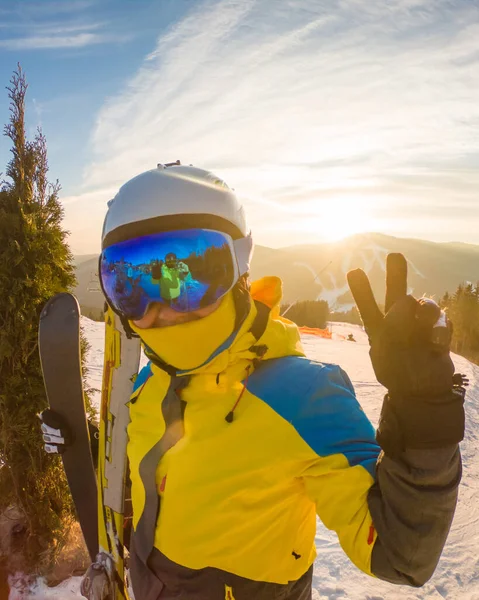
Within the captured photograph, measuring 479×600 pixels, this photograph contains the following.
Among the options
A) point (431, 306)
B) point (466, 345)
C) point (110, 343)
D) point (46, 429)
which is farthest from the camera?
point (466, 345)

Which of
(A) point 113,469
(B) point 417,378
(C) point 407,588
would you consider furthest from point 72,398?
(C) point 407,588

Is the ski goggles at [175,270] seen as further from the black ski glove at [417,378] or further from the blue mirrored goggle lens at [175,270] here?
the black ski glove at [417,378]

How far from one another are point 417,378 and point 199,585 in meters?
1.25

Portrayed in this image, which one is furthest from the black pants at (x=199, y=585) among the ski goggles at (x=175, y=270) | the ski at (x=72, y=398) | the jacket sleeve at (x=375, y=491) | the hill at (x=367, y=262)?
the hill at (x=367, y=262)

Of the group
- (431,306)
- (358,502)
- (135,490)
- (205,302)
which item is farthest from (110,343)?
(431,306)

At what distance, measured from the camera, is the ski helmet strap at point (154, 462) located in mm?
1633

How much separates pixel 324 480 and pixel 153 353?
885 mm

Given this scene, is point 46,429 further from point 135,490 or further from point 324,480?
point 324,480

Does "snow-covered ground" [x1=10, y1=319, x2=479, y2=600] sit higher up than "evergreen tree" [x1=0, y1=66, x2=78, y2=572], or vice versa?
"evergreen tree" [x1=0, y1=66, x2=78, y2=572]

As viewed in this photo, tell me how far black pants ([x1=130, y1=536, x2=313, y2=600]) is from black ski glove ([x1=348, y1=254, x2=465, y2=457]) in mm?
897

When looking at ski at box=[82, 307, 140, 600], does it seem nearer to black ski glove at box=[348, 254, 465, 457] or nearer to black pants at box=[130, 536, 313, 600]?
black pants at box=[130, 536, 313, 600]

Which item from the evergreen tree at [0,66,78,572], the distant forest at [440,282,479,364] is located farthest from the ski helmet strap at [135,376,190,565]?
the distant forest at [440,282,479,364]

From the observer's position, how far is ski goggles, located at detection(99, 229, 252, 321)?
163cm

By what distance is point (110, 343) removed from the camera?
3174 mm
